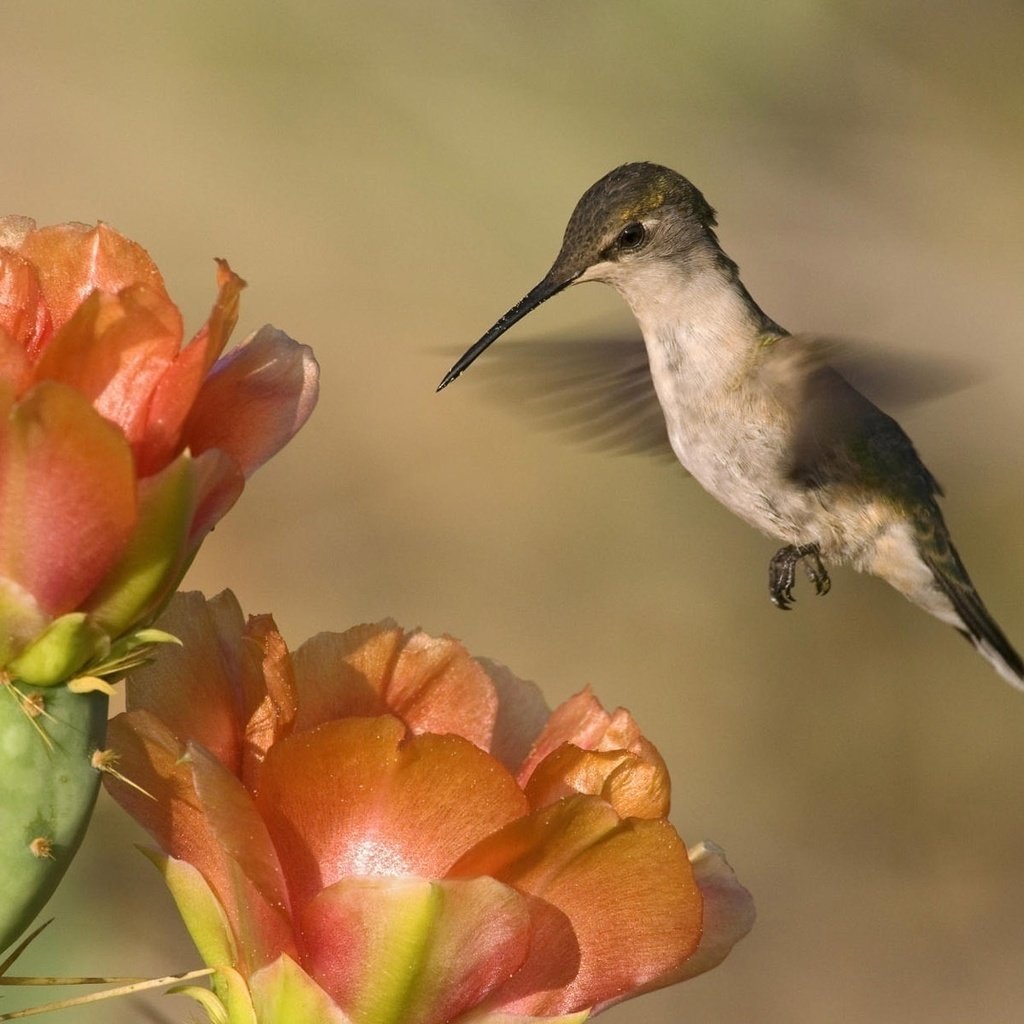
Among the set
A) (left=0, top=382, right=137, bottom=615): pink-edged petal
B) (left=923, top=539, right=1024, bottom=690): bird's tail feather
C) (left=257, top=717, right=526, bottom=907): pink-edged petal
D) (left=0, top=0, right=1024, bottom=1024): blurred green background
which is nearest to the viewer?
(left=0, top=382, right=137, bottom=615): pink-edged petal

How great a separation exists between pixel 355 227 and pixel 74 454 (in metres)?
4.88

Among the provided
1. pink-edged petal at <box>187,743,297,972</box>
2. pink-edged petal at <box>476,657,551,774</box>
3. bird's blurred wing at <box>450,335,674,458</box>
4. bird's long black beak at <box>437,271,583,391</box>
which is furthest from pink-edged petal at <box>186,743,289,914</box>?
bird's blurred wing at <box>450,335,674,458</box>

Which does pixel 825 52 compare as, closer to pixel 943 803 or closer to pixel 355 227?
pixel 355 227

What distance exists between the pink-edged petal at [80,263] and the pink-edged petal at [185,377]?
70 mm

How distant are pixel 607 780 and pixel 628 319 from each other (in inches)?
133

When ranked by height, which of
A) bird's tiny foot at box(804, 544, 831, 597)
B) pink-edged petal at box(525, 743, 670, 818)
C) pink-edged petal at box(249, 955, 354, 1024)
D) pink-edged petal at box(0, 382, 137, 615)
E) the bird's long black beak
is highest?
the bird's long black beak

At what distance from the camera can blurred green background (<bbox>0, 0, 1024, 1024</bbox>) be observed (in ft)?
14.9

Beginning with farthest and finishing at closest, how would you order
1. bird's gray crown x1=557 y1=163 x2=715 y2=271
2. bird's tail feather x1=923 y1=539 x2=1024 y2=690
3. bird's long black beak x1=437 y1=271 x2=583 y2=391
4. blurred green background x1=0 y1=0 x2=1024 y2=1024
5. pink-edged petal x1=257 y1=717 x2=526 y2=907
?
blurred green background x1=0 y1=0 x2=1024 y2=1024 → bird's tail feather x1=923 y1=539 x2=1024 y2=690 → bird's gray crown x1=557 y1=163 x2=715 y2=271 → bird's long black beak x1=437 y1=271 x2=583 y2=391 → pink-edged petal x1=257 y1=717 x2=526 y2=907

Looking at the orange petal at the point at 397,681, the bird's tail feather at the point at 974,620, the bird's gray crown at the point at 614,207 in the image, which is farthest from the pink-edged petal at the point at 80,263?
the bird's tail feather at the point at 974,620

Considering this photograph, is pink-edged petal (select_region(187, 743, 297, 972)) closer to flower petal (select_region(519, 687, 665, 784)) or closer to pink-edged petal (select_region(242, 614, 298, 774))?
pink-edged petal (select_region(242, 614, 298, 774))

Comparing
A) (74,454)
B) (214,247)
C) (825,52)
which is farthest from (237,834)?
(825,52)

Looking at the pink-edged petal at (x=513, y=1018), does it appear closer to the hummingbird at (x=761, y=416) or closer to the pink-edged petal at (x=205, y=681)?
the pink-edged petal at (x=205, y=681)

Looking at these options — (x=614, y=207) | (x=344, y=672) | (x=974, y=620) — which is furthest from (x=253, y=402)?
(x=974, y=620)

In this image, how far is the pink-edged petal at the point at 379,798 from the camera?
2.67 feet
